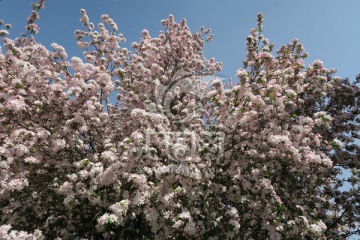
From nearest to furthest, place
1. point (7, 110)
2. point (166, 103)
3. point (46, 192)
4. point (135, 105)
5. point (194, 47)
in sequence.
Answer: point (7, 110), point (46, 192), point (135, 105), point (166, 103), point (194, 47)

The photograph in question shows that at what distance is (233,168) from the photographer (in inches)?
374

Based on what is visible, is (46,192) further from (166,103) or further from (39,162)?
(166,103)

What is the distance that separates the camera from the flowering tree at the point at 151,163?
7.89 meters

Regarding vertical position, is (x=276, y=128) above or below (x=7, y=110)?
above

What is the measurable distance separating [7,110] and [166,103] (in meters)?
6.41

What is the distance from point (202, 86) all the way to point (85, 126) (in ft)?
27.3

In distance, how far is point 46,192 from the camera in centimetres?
927

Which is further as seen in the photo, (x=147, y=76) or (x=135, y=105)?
(x=147, y=76)

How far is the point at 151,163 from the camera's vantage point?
313 inches

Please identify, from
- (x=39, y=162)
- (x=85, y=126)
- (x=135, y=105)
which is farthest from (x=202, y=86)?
(x=39, y=162)

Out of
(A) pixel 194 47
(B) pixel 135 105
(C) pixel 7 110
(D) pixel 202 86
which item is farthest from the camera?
(A) pixel 194 47

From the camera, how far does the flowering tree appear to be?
7887mm

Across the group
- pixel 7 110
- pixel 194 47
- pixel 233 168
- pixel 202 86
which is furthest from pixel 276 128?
pixel 194 47

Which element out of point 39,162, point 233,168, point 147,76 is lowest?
point 39,162
